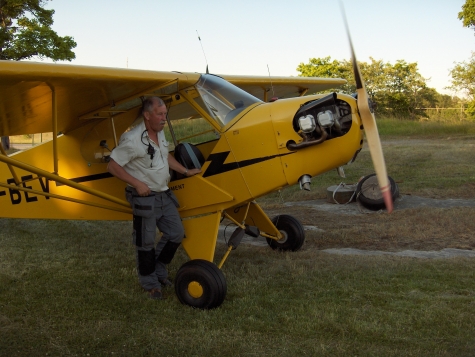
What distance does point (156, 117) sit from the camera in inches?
198

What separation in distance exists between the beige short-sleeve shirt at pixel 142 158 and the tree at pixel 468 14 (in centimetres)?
3297

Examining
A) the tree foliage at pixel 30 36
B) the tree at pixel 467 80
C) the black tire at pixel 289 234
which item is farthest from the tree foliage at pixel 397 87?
the black tire at pixel 289 234

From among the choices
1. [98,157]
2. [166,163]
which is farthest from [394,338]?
[98,157]

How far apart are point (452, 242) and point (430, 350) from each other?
3.67 metres

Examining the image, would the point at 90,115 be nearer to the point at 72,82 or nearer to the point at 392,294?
the point at 72,82

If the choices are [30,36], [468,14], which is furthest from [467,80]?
[30,36]

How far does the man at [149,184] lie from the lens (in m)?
4.96

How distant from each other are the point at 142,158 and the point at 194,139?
3.66ft

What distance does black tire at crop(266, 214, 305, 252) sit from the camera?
266 inches

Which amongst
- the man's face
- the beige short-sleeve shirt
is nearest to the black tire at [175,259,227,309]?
the beige short-sleeve shirt

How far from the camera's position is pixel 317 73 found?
46.2m

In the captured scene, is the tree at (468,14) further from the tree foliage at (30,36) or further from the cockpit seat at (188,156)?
the cockpit seat at (188,156)

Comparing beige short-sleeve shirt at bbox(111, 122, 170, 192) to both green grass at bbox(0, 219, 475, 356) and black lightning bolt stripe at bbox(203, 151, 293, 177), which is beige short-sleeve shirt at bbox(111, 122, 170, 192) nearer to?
black lightning bolt stripe at bbox(203, 151, 293, 177)

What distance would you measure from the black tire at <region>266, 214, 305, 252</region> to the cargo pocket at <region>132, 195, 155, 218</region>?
232 centimetres
